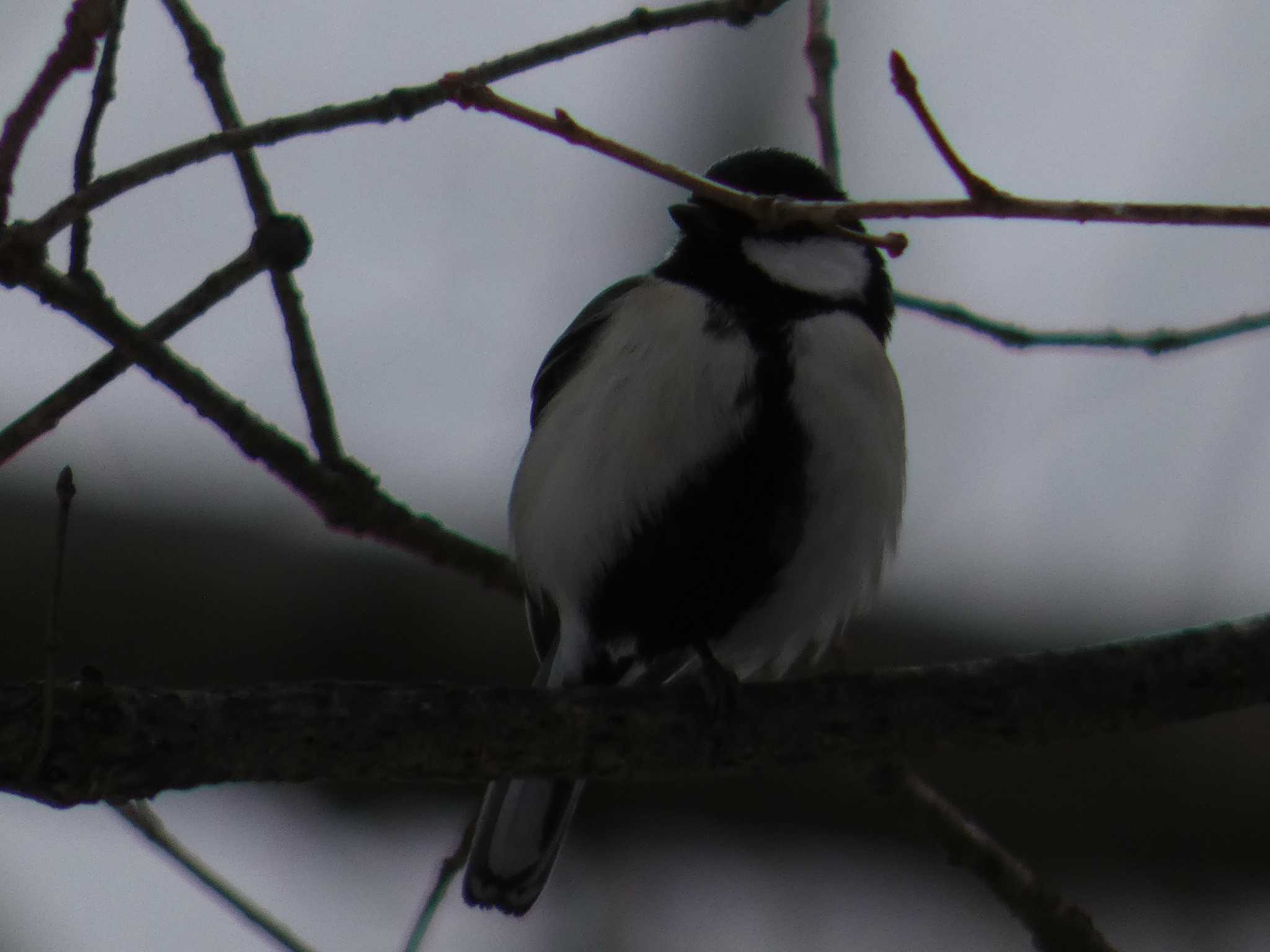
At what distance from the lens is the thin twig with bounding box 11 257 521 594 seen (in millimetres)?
1368

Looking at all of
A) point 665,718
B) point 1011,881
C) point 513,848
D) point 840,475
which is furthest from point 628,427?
point 1011,881

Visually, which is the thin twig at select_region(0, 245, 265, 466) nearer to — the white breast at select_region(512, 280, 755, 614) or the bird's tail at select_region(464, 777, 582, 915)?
the white breast at select_region(512, 280, 755, 614)

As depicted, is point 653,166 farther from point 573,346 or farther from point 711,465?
point 573,346

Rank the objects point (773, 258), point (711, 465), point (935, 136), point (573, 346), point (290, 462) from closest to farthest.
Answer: point (935, 136), point (290, 462), point (711, 465), point (773, 258), point (573, 346)

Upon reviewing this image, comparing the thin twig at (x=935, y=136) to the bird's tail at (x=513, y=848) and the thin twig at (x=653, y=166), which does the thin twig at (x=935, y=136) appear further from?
the bird's tail at (x=513, y=848)

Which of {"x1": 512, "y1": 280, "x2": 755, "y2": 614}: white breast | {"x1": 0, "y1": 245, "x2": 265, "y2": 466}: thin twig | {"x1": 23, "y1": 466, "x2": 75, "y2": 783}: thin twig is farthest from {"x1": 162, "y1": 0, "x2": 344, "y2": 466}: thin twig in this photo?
{"x1": 512, "y1": 280, "x2": 755, "y2": 614}: white breast

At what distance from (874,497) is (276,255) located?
1.03 metres

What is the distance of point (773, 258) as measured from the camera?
2211 mm

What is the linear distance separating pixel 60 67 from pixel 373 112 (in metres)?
0.23

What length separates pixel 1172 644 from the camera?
5.72 ft

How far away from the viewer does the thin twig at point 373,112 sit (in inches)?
47.7

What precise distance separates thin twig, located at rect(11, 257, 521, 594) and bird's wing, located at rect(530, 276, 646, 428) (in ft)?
1.49

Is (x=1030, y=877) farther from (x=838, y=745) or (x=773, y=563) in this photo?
(x=773, y=563)

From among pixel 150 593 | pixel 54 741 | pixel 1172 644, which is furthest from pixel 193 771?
pixel 150 593
